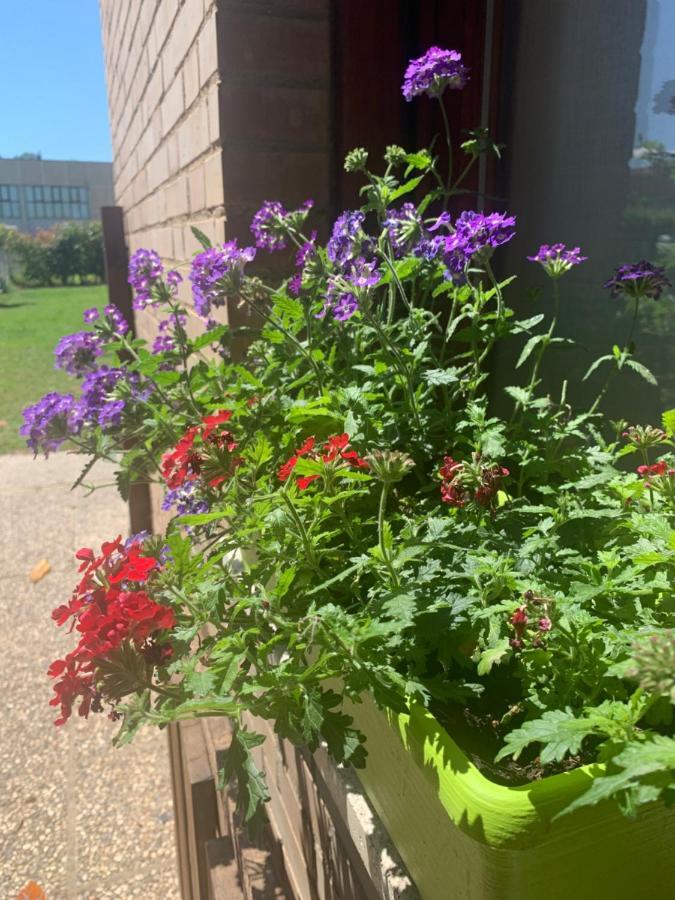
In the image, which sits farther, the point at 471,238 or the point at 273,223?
the point at 273,223

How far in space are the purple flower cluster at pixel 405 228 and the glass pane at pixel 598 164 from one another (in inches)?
12.1

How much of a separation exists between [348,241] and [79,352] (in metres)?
0.66

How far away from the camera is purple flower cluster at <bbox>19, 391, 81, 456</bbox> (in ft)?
4.76

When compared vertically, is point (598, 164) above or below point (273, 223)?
above

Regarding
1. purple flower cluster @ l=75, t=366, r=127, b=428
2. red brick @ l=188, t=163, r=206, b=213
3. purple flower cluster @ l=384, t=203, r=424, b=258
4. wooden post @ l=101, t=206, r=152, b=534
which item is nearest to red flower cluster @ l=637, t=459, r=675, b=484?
purple flower cluster @ l=384, t=203, r=424, b=258

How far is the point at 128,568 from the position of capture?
0.94 m

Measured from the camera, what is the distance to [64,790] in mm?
2822

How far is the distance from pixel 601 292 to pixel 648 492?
606mm

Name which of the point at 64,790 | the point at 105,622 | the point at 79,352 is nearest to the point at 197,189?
the point at 79,352

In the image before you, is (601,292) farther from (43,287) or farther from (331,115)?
(43,287)

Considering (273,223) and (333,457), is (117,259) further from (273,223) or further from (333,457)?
(333,457)

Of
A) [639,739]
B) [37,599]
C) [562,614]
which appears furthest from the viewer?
[37,599]

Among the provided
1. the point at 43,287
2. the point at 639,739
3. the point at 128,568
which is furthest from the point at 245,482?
the point at 43,287

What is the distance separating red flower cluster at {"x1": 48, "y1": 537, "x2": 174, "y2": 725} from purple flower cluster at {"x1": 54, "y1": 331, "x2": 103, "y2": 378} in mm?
700
